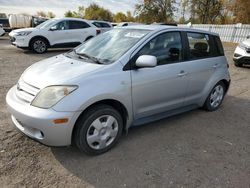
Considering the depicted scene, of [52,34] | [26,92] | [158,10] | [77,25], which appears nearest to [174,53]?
[26,92]

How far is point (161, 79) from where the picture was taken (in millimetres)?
3604

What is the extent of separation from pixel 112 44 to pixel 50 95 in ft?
4.50

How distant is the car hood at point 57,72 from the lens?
2.90 m

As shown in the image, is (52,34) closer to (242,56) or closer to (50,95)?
(242,56)

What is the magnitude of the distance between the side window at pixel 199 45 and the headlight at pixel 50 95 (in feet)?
7.60

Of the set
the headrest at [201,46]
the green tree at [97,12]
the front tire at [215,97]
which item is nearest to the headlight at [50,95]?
the headrest at [201,46]

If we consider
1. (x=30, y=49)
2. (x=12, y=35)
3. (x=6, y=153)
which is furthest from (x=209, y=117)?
(x=12, y=35)

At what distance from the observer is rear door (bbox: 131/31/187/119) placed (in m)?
3.39

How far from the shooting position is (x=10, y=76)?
663cm

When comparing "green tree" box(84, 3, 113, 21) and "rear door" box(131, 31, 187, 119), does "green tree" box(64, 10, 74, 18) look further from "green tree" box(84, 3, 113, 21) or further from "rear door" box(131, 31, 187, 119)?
"rear door" box(131, 31, 187, 119)

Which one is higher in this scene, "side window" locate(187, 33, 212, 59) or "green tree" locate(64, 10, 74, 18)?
"side window" locate(187, 33, 212, 59)

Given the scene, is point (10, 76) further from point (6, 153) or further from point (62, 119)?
point (62, 119)

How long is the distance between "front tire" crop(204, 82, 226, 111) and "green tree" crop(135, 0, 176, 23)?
36.7 metres

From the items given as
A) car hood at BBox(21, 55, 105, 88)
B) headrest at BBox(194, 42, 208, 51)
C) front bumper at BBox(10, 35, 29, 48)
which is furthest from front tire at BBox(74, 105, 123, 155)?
front bumper at BBox(10, 35, 29, 48)
